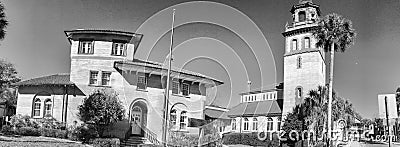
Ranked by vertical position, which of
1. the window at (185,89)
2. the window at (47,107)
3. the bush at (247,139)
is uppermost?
the window at (185,89)

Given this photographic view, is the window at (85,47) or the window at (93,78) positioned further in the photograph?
the window at (85,47)

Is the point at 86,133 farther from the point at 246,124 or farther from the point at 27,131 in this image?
the point at 246,124

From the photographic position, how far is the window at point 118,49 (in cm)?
3847

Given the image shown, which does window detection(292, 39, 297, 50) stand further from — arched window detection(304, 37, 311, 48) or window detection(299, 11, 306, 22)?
window detection(299, 11, 306, 22)

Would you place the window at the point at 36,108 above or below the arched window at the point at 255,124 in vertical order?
above

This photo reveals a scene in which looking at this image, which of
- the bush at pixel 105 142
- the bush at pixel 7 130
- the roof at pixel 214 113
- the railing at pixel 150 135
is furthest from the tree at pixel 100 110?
the roof at pixel 214 113

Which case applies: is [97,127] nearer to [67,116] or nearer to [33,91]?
[67,116]

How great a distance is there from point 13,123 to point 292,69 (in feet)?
122

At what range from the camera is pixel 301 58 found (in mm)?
55656

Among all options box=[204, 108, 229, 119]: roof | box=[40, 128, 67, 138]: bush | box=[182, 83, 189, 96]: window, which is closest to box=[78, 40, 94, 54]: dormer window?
box=[40, 128, 67, 138]: bush

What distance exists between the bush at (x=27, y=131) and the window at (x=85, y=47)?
28.9 feet

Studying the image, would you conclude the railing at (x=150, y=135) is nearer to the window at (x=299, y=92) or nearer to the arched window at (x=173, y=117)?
the arched window at (x=173, y=117)

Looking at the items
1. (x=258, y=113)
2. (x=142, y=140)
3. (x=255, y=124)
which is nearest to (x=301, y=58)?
(x=258, y=113)

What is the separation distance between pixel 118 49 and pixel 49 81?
6979 millimetres
